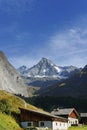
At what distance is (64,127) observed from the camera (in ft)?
258

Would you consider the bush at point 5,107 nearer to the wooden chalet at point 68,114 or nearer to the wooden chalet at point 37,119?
the wooden chalet at point 37,119

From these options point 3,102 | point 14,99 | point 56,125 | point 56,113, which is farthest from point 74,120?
point 3,102

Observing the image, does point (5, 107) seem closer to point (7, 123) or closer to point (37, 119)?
point (37, 119)

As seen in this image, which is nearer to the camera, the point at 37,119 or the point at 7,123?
the point at 7,123

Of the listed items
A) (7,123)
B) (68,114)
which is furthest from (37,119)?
(68,114)

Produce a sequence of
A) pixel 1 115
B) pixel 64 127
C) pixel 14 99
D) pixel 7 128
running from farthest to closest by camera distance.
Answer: pixel 14 99 < pixel 64 127 < pixel 1 115 < pixel 7 128

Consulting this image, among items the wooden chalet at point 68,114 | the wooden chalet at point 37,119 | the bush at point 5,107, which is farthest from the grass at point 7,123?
the wooden chalet at point 68,114

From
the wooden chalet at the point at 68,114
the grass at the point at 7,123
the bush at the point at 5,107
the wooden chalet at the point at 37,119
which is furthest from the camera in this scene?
the wooden chalet at the point at 68,114

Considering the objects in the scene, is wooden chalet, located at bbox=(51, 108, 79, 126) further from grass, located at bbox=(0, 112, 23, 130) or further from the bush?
grass, located at bbox=(0, 112, 23, 130)

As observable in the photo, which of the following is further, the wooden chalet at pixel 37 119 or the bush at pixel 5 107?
the wooden chalet at pixel 37 119

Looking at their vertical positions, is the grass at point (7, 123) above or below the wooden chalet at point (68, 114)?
below

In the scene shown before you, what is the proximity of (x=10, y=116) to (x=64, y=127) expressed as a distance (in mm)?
16670

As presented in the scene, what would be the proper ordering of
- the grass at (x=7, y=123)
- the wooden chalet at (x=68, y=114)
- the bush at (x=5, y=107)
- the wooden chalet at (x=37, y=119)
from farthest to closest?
the wooden chalet at (x=68, y=114) → the wooden chalet at (x=37, y=119) → the bush at (x=5, y=107) → the grass at (x=7, y=123)

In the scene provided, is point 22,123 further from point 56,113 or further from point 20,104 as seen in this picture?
point 56,113
